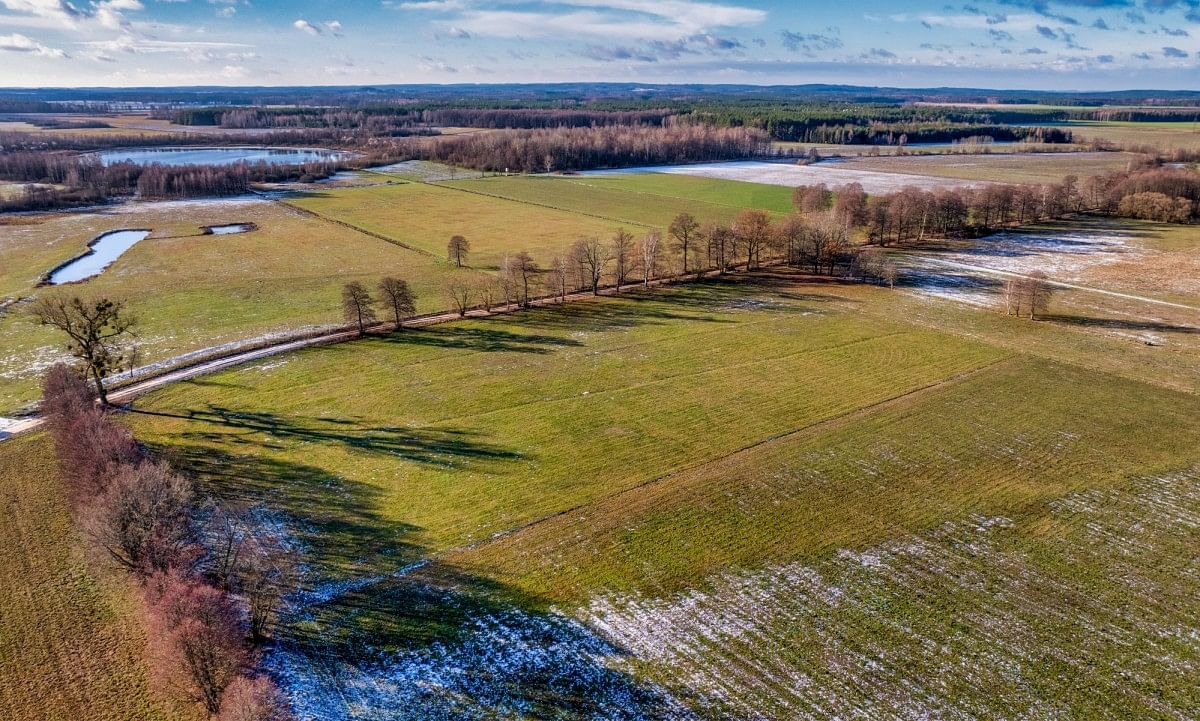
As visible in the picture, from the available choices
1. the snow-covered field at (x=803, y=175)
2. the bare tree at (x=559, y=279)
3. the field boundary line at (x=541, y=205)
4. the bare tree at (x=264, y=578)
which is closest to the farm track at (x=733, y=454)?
the bare tree at (x=264, y=578)

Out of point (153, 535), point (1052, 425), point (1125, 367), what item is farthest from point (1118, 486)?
point (153, 535)

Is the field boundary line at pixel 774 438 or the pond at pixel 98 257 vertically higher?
the pond at pixel 98 257

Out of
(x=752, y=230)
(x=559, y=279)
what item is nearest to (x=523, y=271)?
(x=559, y=279)

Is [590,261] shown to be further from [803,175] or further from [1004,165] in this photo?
[1004,165]

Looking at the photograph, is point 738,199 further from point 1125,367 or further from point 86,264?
point 86,264

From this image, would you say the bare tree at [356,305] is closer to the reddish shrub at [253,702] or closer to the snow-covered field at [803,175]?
the reddish shrub at [253,702]

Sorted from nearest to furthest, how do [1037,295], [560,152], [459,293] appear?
[1037,295], [459,293], [560,152]
